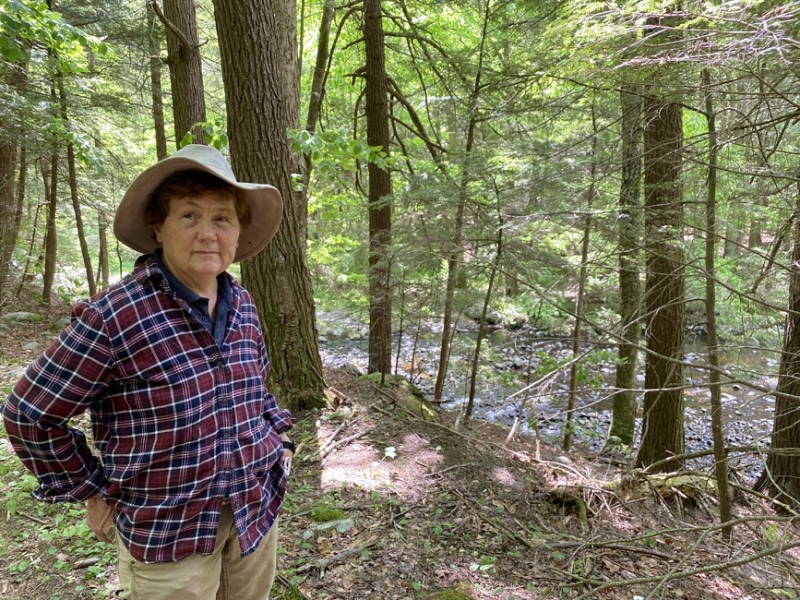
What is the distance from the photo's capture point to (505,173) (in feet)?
20.2

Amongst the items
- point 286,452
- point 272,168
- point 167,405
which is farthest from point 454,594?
point 272,168

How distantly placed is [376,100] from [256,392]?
6447 mm

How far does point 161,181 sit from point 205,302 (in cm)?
42

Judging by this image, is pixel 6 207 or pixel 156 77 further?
pixel 156 77

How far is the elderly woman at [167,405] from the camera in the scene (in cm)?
120

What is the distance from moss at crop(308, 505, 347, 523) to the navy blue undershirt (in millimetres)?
1990

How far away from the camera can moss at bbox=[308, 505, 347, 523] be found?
294 centimetres

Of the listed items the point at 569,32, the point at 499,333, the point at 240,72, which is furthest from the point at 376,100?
the point at 499,333

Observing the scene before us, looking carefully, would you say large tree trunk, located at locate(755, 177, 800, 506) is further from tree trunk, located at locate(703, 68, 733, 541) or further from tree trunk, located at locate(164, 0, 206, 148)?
tree trunk, located at locate(164, 0, 206, 148)

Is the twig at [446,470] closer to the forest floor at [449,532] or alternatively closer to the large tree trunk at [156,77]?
the forest floor at [449,532]

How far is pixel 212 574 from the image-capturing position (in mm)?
1452

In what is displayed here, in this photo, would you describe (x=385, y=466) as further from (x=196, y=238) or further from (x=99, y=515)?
(x=196, y=238)

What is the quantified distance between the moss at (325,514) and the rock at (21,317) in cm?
823

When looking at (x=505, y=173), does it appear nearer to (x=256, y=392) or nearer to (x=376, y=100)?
(x=376, y=100)
